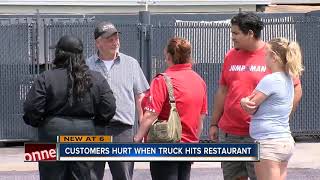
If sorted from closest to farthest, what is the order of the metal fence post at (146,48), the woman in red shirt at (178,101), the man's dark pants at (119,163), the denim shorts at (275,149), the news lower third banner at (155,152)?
1. the news lower third banner at (155,152)
2. the denim shorts at (275,149)
3. the woman in red shirt at (178,101)
4. the man's dark pants at (119,163)
5. the metal fence post at (146,48)

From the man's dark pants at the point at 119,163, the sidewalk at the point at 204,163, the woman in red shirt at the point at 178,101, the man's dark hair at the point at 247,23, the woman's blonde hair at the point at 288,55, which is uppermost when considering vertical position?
the man's dark hair at the point at 247,23

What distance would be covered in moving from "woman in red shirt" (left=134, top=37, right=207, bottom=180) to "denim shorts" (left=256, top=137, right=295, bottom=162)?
72 centimetres

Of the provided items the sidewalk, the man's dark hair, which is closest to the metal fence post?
the sidewalk

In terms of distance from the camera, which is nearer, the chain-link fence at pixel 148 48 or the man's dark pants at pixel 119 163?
the man's dark pants at pixel 119 163

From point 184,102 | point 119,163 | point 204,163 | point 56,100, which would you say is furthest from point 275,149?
point 204,163

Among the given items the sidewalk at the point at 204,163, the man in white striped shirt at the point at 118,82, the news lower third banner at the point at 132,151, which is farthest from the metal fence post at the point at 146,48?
the news lower third banner at the point at 132,151

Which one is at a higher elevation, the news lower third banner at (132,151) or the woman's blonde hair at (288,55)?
the woman's blonde hair at (288,55)

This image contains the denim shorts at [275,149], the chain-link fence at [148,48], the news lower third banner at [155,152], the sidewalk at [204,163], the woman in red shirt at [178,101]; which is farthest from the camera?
the chain-link fence at [148,48]

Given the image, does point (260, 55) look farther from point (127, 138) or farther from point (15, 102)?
point (15, 102)

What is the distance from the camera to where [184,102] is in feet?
19.7

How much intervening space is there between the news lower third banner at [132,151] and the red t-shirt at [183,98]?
0.49 meters

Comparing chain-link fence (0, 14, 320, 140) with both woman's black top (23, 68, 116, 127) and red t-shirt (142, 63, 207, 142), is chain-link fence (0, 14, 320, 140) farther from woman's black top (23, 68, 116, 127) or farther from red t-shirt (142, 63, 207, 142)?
woman's black top (23, 68, 116, 127)

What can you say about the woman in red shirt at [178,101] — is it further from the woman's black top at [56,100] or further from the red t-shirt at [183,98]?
the woman's black top at [56,100]

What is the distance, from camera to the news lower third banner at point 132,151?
5387 millimetres
